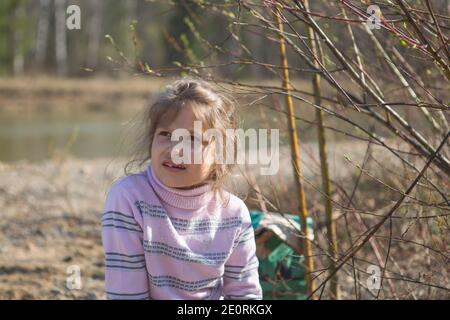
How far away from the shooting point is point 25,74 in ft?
112

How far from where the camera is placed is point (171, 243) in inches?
95.2

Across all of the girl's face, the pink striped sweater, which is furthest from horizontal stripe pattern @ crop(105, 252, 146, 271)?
the girl's face

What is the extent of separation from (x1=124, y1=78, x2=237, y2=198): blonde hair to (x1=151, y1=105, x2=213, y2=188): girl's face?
3 centimetres

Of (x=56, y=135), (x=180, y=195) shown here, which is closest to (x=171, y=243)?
(x=180, y=195)

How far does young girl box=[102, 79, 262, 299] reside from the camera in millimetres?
2391

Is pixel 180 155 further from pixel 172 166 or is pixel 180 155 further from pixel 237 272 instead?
pixel 237 272

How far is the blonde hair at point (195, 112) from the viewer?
8.30ft

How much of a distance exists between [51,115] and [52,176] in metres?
16.4

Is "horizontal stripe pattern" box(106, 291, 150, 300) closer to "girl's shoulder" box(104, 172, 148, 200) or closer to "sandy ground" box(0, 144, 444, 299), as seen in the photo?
"girl's shoulder" box(104, 172, 148, 200)

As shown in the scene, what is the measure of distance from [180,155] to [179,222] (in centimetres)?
22

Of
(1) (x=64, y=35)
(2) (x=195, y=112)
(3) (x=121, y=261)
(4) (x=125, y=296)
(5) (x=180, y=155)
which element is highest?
(1) (x=64, y=35)
